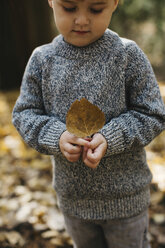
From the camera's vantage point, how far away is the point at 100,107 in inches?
48.7

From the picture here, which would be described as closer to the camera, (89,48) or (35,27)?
(89,48)

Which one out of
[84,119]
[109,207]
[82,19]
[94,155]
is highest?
[82,19]

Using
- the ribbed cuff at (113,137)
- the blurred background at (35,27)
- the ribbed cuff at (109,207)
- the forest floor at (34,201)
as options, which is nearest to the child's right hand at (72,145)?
the ribbed cuff at (113,137)

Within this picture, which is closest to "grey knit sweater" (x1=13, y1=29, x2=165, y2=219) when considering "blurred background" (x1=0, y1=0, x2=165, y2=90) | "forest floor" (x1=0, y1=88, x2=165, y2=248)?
"forest floor" (x1=0, y1=88, x2=165, y2=248)

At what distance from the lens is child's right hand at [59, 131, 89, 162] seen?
111cm

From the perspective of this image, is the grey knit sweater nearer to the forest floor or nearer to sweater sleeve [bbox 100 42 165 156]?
sweater sleeve [bbox 100 42 165 156]

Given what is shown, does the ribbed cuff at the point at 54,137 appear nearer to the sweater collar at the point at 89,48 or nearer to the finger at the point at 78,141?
the finger at the point at 78,141

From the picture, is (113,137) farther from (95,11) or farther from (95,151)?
(95,11)

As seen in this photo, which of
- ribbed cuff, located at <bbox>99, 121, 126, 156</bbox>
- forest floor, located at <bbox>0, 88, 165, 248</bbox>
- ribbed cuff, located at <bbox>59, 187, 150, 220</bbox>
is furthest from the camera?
forest floor, located at <bbox>0, 88, 165, 248</bbox>


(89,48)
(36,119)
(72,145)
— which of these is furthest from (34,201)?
(89,48)

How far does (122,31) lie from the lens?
432 cm

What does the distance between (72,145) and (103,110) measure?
0.22 m

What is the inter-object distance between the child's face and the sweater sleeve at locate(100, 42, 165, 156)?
0.17 metres

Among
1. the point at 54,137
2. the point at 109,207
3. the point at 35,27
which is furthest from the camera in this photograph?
the point at 35,27
